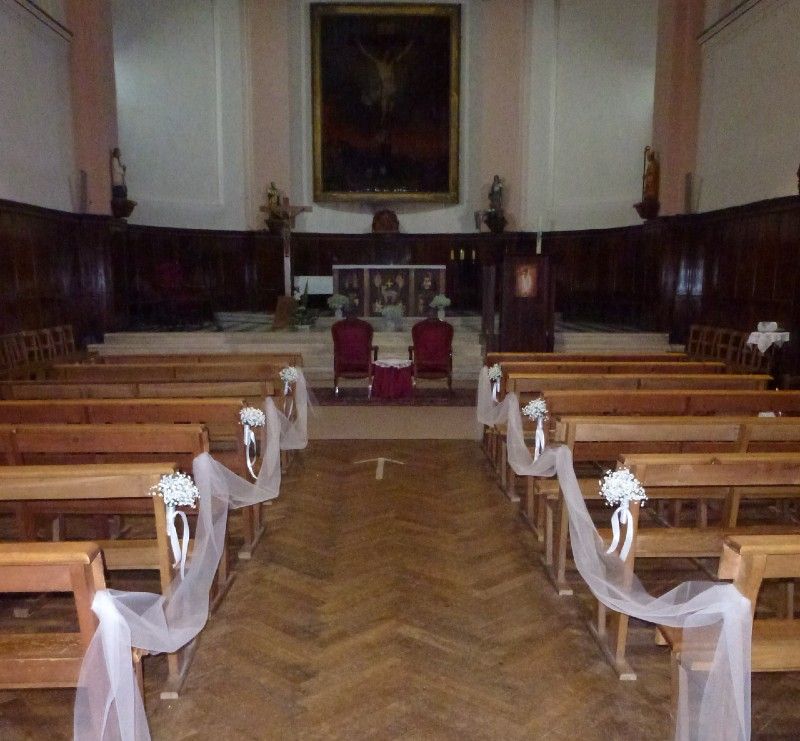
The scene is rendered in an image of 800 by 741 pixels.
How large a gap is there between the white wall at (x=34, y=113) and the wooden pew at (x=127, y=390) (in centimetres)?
457

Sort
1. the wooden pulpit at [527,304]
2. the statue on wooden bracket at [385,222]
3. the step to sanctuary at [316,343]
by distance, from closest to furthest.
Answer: the wooden pulpit at [527,304] < the step to sanctuary at [316,343] < the statue on wooden bracket at [385,222]

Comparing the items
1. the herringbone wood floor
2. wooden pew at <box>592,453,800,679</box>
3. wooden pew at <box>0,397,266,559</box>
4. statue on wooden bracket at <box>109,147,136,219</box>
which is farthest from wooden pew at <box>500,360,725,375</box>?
statue on wooden bracket at <box>109,147,136,219</box>

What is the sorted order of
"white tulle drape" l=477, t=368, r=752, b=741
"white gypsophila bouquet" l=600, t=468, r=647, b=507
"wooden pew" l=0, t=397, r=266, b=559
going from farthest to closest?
"wooden pew" l=0, t=397, r=266, b=559
"white gypsophila bouquet" l=600, t=468, r=647, b=507
"white tulle drape" l=477, t=368, r=752, b=741

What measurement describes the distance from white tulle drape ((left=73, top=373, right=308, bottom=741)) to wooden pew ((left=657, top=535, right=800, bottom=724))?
1.69m

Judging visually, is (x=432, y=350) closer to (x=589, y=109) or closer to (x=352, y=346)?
(x=352, y=346)

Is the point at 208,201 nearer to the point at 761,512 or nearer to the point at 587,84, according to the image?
the point at 587,84

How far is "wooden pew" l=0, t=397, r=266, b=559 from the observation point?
146 inches

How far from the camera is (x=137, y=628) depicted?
2.07 m

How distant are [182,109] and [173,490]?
39.3 ft

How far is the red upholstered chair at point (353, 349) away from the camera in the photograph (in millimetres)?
8070

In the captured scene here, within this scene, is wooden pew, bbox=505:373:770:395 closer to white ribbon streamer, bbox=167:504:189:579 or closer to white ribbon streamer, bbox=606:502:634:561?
white ribbon streamer, bbox=606:502:634:561

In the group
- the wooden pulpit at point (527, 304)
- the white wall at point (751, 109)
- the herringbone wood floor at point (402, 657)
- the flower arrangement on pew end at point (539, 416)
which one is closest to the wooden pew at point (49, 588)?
the herringbone wood floor at point (402, 657)

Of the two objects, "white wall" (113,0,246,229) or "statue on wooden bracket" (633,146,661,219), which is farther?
"white wall" (113,0,246,229)

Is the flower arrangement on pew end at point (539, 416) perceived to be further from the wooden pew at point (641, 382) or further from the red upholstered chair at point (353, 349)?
the red upholstered chair at point (353, 349)
